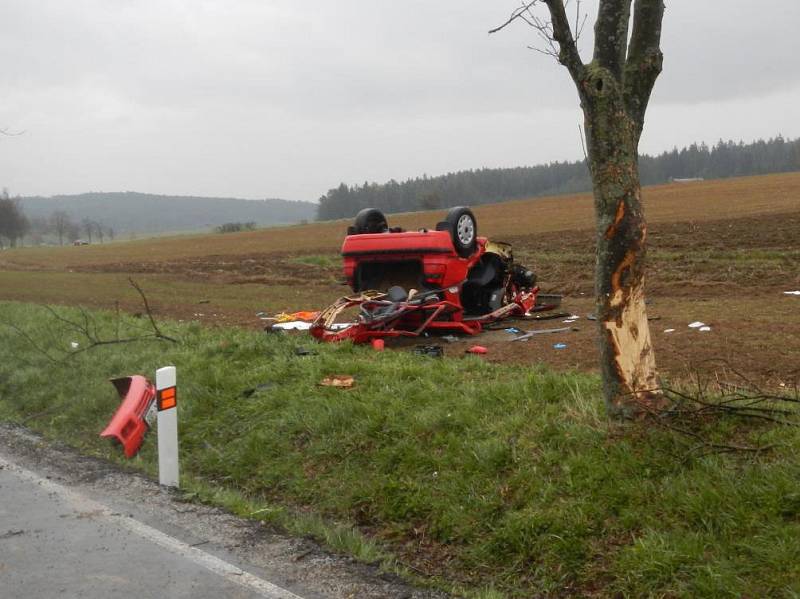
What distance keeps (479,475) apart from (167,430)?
2.48 m

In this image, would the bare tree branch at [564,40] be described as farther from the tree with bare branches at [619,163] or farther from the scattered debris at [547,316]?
the scattered debris at [547,316]

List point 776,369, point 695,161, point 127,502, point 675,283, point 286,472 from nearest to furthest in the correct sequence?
point 127,502, point 286,472, point 776,369, point 675,283, point 695,161

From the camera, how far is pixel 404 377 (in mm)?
7520

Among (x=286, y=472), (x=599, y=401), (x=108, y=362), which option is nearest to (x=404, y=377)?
(x=286, y=472)

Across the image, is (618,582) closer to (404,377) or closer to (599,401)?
(599,401)

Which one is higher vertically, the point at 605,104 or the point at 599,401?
the point at 605,104

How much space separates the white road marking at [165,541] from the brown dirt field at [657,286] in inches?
140

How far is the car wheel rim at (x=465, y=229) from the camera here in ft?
37.0

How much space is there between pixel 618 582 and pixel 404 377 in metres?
3.69

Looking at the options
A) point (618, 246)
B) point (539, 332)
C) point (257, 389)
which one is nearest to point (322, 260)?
point (539, 332)

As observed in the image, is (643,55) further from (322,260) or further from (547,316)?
(322,260)

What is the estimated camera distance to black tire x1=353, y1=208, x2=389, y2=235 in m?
12.4

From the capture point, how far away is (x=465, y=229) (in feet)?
37.5

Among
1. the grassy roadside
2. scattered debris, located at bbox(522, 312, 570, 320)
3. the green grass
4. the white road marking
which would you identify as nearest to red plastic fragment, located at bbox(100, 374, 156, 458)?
the grassy roadside
